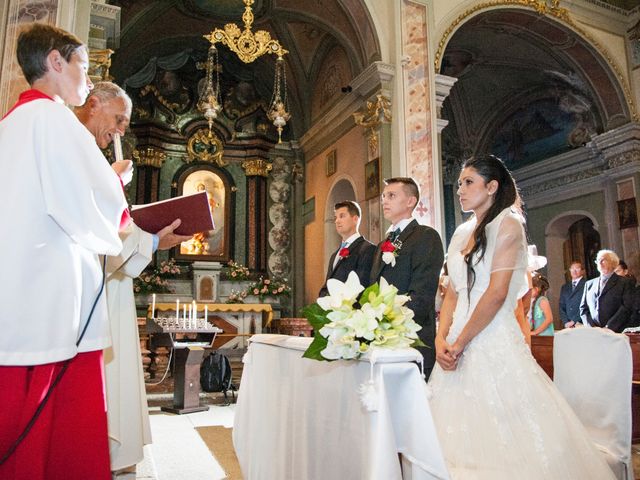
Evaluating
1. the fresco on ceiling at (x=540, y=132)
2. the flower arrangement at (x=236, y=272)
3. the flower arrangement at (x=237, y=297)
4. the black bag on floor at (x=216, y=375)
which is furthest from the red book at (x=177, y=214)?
the fresco on ceiling at (x=540, y=132)

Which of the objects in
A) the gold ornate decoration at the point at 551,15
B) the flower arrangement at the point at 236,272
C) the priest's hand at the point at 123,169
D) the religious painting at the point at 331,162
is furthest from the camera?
the flower arrangement at the point at 236,272

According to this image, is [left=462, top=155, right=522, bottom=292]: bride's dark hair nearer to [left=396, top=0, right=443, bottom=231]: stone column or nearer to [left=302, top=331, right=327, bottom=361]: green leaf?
[left=302, top=331, right=327, bottom=361]: green leaf

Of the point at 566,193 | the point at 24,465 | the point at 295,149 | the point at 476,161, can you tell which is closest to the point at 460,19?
the point at 295,149

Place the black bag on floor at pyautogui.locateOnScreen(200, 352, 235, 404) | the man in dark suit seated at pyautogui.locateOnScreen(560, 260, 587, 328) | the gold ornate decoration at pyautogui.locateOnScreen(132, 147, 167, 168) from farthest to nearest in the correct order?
the gold ornate decoration at pyautogui.locateOnScreen(132, 147, 167, 168) < the man in dark suit seated at pyautogui.locateOnScreen(560, 260, 587, 328) < the black bag on floor at pyautogui.locateOnScreen(200, 352, 235, 404)

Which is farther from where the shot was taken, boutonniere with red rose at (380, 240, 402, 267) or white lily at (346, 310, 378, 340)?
boutonniere with red rose at (380, 240, 402, 267)

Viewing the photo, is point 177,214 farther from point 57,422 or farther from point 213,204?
point 213,204

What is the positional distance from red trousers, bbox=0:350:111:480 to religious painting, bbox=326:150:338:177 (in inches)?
354

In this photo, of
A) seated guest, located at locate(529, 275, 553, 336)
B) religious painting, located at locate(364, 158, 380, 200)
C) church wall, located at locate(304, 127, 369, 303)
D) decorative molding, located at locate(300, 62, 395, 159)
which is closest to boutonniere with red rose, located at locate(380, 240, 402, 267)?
seated guest, located at locate(529, 275, 553, 336)

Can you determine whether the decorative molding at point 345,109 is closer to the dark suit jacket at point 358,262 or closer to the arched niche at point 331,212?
the arched niche at point 331,212

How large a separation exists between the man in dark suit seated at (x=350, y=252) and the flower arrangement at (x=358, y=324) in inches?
76.6

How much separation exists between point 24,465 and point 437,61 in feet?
26.5

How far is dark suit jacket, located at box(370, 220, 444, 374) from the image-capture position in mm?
3025

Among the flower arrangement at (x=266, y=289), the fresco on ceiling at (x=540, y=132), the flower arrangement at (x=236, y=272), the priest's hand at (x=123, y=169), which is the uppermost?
the fresco on ceiling at (x=540, y=132)

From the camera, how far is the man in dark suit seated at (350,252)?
383 centimetres
